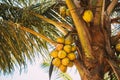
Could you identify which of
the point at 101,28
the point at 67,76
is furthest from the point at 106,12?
the point at 67,76

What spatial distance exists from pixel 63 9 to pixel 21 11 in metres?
0.51

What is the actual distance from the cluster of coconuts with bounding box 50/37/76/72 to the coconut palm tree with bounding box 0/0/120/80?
0.04 m

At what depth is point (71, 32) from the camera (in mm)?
2691

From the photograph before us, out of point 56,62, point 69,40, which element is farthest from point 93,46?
point 56,62

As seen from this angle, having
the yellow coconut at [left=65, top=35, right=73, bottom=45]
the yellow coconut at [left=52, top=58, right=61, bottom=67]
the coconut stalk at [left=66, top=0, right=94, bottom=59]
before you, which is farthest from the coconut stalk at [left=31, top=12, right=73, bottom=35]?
the yellow coconut at [left=52, top=58, right=61, bottom=67]

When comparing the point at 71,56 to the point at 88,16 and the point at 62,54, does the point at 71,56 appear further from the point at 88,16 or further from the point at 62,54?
the point at 88,16

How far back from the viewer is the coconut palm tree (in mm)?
2516

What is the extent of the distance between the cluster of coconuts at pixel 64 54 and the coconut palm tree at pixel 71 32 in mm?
40

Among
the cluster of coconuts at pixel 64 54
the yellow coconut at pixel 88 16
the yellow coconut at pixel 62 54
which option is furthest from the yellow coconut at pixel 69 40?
the yellow coconut at pixel 88 16

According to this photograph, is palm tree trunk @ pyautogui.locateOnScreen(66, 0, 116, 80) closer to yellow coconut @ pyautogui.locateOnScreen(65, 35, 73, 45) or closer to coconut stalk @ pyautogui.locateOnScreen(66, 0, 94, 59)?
coconut stalk @ pyautogui.locateOnScreen(66, 0, 94, 59)

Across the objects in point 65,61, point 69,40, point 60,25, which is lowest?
point 65,61

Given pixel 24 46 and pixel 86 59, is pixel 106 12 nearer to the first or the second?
pixel 86 59

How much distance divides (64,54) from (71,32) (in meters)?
0.22

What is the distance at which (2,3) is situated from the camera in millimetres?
3426
